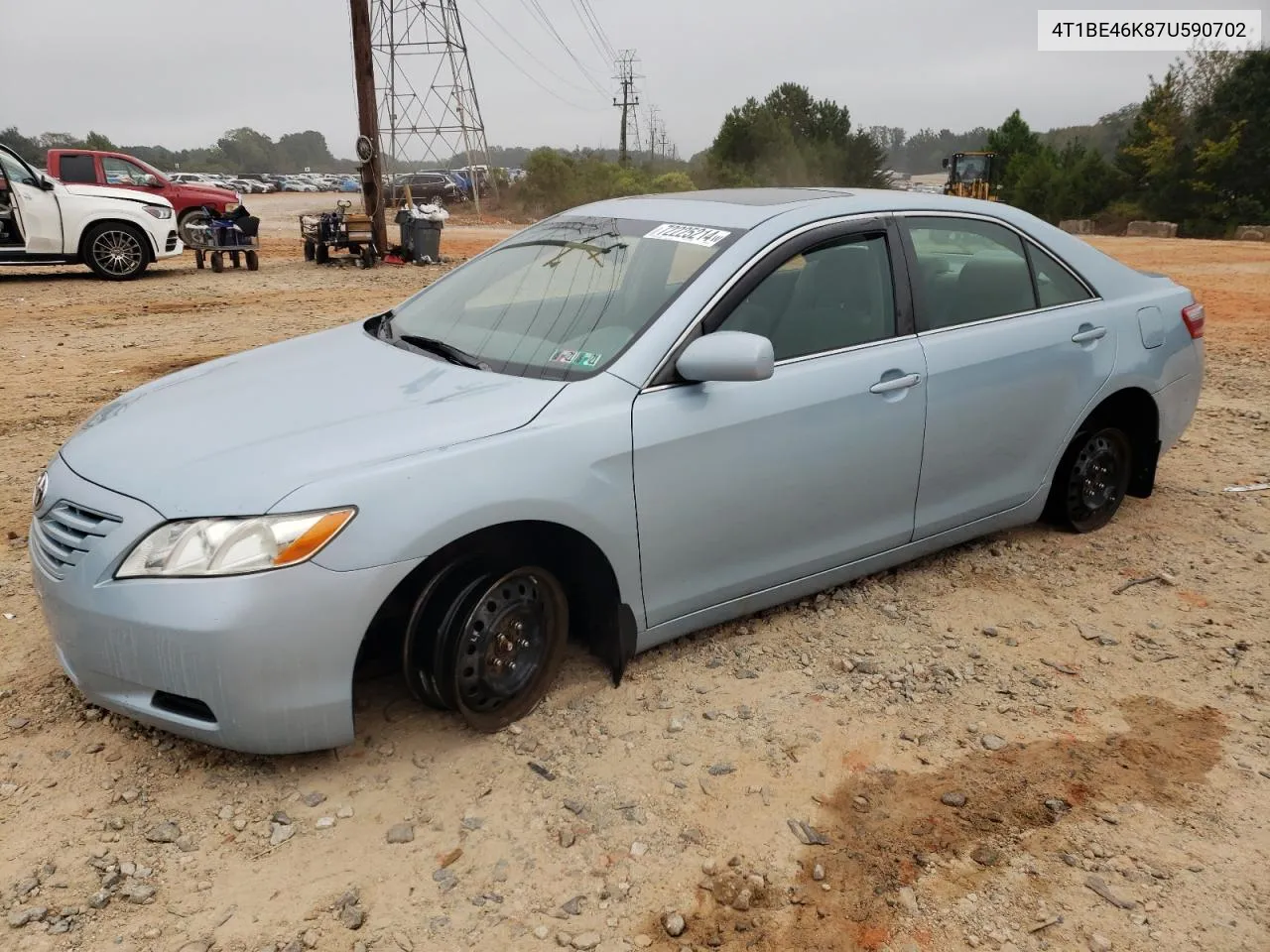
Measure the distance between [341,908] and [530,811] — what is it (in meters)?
0.56

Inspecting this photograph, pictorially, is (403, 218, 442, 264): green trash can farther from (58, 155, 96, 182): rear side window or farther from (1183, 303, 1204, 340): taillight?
(1183, 303, 1204, 340): taillight

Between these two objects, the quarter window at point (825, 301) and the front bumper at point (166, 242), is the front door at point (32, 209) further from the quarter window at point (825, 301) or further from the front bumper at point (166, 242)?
the quarter window at point (825, 301)

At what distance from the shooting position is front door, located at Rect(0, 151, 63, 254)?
1350 cm

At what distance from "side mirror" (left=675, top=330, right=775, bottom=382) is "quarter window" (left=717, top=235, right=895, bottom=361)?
0.75 ft

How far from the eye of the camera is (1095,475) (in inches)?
183

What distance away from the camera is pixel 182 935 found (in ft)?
7.65

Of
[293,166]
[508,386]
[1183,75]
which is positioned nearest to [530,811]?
[508,386]

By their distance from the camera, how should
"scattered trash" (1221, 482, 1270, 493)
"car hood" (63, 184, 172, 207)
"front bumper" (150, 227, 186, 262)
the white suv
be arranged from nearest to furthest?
"scattered trash" (1221, 482, 1270, 493) < the white suv < "car hood" (63, 184, 172, 207) < "front bumper" (150, 227, 186, 262)

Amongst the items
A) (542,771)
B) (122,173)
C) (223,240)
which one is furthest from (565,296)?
(122,173)

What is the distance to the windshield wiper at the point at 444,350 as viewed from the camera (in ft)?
10.9

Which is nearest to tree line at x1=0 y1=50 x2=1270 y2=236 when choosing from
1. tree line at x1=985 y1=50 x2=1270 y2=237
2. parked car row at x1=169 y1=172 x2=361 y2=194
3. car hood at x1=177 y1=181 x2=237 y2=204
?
tree line at x1=985 y1=50 x2=1270 y2=237

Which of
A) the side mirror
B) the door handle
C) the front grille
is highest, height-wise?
the side mirror

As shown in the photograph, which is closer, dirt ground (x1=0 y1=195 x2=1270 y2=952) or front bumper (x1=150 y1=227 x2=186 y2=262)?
dirt ground (x1=0 y1=195 x2=1270 y2=952)

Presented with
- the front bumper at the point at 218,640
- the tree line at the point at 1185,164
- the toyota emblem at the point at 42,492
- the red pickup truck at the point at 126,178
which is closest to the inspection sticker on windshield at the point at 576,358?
the front bumper at the point at 218,640
